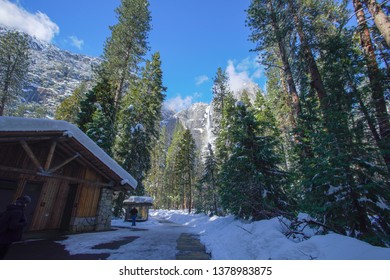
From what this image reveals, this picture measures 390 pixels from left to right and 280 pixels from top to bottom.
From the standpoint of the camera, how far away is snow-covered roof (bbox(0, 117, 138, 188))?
7264mm

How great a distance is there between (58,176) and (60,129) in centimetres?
271

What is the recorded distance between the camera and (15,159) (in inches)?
385

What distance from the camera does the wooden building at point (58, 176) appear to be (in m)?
9.09

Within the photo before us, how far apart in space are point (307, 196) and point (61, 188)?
12.9 m

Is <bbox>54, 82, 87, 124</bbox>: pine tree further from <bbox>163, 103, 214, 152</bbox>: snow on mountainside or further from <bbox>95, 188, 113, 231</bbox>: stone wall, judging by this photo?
<bbox>163, 103, 214, 152</bbox>: snow on mountainside

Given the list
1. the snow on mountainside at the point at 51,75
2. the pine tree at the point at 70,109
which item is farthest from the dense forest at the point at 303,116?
the snow on mountainside at the point at 51,75

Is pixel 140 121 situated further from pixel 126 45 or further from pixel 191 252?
pixel 191 252

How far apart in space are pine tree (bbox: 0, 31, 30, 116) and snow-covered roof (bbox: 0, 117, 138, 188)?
29.1m

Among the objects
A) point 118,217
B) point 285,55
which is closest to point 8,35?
point 118,217

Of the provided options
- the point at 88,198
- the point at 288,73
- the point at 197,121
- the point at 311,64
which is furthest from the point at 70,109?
the point at 197,121

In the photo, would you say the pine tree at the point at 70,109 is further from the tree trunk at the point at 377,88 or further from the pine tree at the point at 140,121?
the tree trunk at the point at 377,88

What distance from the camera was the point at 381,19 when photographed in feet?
23.0

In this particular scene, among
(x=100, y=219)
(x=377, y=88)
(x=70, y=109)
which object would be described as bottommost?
(x=100, y=219)

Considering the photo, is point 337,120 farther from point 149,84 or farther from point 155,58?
point 155,58
